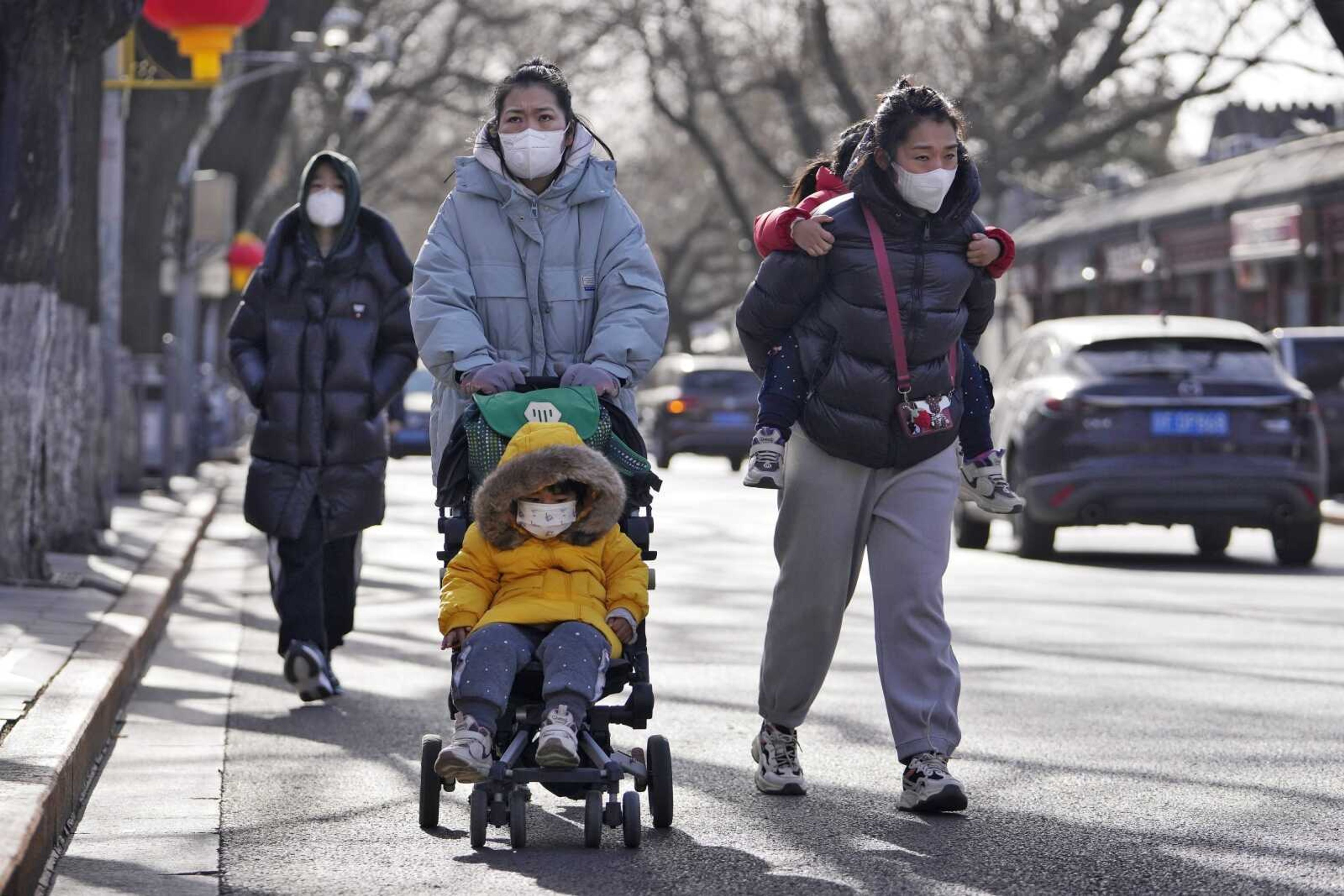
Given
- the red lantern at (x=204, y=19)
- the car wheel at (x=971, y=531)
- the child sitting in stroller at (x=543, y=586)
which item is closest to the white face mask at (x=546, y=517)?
the child sitting in stroller at (x=543, y=586)

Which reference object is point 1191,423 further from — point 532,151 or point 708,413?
point 708,413

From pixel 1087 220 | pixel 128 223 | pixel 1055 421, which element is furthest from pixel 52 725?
pixel 1087 220

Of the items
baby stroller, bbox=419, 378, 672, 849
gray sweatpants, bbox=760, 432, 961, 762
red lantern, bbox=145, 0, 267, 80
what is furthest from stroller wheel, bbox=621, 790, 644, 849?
red lantern, bbox=145, 0, 267, 80

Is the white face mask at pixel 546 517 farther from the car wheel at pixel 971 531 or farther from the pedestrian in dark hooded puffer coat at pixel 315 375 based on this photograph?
the car wheel at pixel 971 531

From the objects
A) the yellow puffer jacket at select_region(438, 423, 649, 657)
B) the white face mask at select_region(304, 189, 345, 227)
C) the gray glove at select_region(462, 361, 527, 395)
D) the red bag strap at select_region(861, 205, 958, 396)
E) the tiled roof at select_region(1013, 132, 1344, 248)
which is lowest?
the yellow puffer jacket at select_region(438, 423, 649, 657)

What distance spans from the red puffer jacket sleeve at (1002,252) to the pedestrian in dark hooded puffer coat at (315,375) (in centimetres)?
289

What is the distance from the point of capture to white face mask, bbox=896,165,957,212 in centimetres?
627

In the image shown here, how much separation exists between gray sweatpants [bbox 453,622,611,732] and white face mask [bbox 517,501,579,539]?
22 cm

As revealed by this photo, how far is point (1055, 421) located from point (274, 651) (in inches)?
235

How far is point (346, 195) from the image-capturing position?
348 inches

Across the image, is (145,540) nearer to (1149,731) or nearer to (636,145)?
(1149,731)

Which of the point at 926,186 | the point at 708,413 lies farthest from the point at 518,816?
the point at 708,413

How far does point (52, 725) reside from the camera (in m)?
6.93

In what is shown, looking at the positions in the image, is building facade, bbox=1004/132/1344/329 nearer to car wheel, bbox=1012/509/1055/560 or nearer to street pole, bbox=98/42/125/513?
car wheel, bbox=1012/509/1055/560
